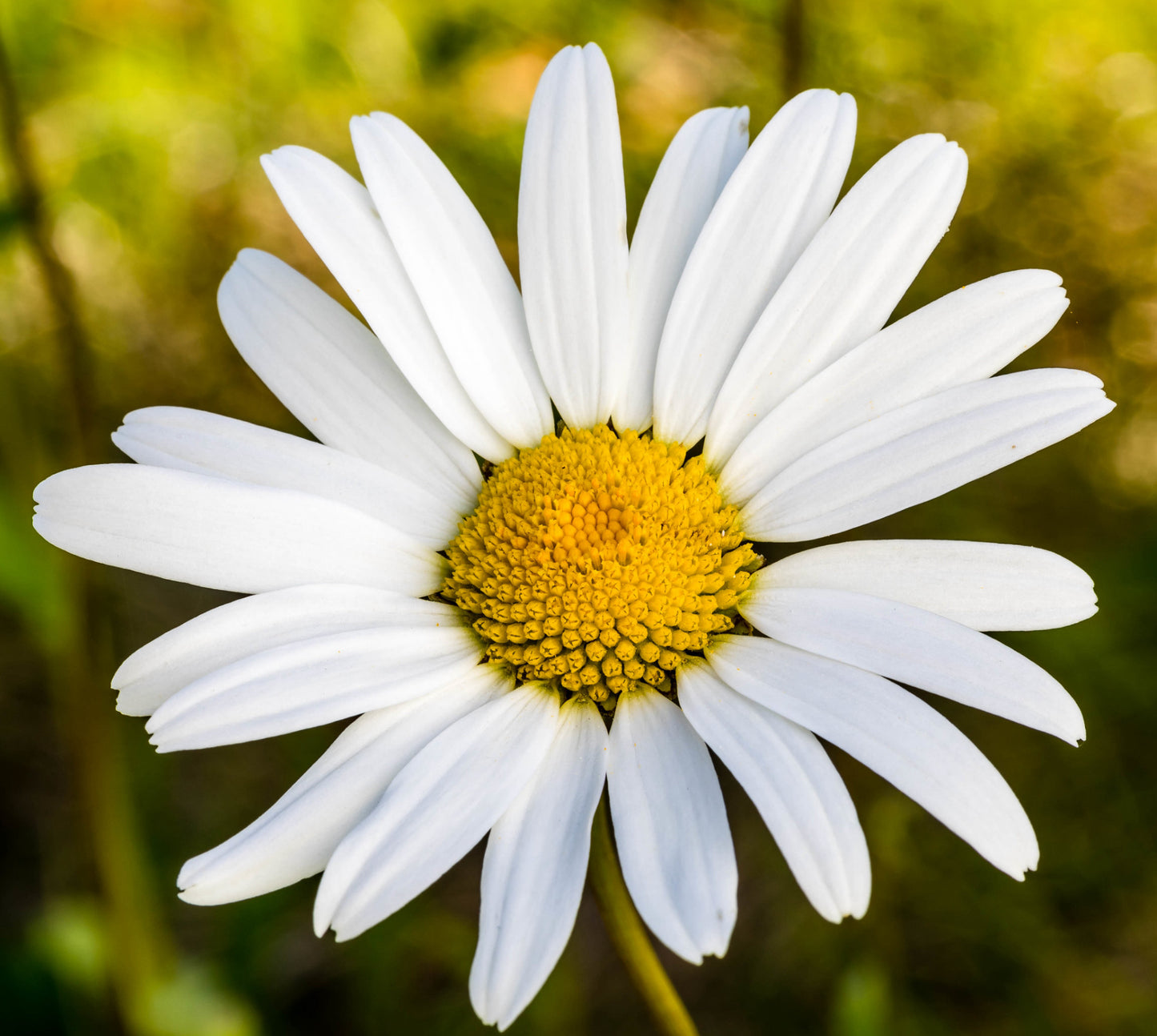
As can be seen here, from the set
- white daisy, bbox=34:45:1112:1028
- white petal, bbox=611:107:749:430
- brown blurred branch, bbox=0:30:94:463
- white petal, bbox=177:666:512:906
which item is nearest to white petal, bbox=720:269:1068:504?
white daisy, bbox=34:45:1112:1028

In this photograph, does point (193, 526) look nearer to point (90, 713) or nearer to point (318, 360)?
point (318, 360)

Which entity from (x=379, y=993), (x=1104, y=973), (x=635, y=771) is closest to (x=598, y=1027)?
(x=379, y=993)

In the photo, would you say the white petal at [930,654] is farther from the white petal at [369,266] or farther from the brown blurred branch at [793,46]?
the brown blurred branch at [793,46]

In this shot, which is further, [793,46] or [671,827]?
[793,46]

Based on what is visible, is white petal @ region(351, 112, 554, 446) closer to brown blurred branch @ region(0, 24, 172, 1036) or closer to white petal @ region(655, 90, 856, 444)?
white petal @ region(655, 90, 856, 444)

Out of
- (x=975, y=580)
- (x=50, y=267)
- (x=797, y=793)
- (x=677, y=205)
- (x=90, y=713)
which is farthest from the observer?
(x=90, y=713)

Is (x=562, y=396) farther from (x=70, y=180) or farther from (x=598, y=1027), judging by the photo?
(x=70, y=180)

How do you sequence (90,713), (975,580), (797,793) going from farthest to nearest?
1. (90,713)
2. (975,580)
3. (797,793)

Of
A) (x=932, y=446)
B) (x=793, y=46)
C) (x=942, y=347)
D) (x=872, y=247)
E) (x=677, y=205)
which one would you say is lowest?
(x=932, y=446)

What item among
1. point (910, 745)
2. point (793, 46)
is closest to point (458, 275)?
point (793, 46)
